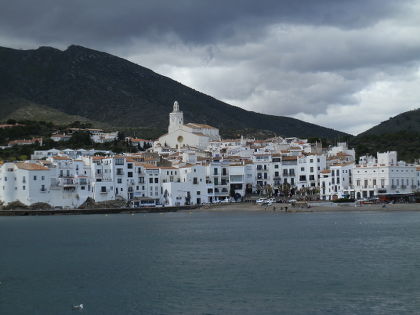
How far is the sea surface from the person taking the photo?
25.5m

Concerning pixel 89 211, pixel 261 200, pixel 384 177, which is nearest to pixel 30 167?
pixel 89 211

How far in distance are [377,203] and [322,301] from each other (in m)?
58.9

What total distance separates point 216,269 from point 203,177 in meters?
56.0

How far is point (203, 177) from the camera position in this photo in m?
89.4

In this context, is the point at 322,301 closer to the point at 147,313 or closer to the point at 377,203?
the point at 147,313

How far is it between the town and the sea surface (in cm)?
2429

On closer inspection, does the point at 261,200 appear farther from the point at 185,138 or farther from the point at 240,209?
the point at 185,138

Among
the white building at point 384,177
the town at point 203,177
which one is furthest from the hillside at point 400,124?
the white building at point 384,177

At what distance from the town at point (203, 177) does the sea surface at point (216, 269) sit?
79.7ft

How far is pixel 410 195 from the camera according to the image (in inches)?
3329

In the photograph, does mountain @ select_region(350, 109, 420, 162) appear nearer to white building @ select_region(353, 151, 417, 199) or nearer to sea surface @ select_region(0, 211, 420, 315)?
white building @ select_region(353, 151, 417, 199)

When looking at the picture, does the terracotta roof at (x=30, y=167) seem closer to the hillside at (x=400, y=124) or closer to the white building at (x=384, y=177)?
the white building at (x=384, y=177)

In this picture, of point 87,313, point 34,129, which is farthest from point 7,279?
point 34,129

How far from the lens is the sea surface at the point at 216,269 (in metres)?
25.5
